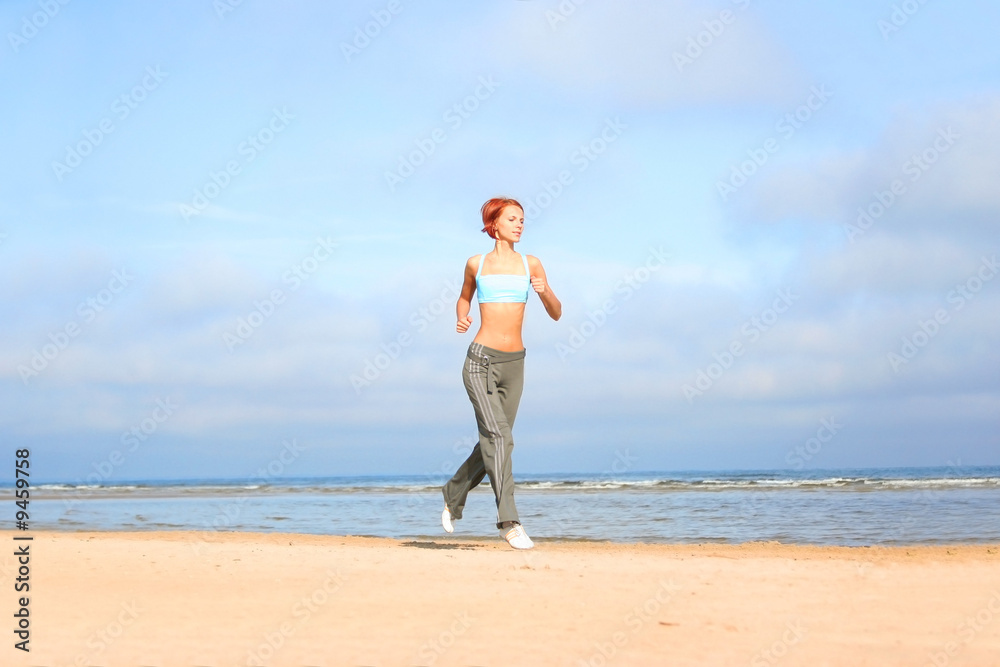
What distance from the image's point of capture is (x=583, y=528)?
11.5m

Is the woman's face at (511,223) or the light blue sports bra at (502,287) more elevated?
the woman's face at (511,223)

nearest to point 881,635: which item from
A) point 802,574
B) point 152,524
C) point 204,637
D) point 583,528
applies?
point 802,574

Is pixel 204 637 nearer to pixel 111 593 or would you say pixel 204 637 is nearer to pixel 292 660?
pixel 292 660

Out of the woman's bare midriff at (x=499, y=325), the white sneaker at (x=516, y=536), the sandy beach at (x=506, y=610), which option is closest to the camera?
the sandy beach at (x=506, y=610)

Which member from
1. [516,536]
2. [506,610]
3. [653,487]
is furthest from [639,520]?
[653,487]
